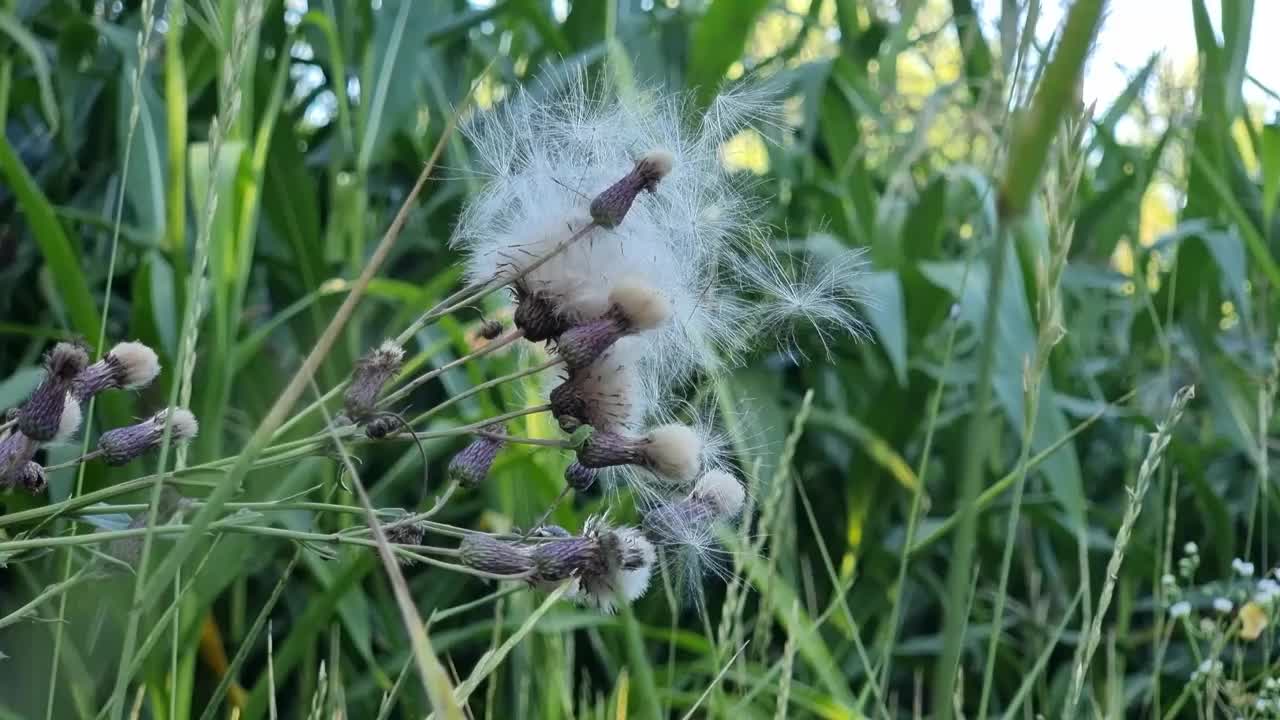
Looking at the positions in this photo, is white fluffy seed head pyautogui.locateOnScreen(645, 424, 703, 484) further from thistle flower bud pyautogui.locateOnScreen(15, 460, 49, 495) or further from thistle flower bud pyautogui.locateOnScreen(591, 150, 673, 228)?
thistle flower bud pyautogui.locateOnScreen(15, 460, 49, 495)

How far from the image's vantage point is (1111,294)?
8.54 feet

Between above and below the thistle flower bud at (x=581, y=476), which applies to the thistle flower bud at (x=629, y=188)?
above

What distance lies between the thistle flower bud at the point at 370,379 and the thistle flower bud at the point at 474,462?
68mm

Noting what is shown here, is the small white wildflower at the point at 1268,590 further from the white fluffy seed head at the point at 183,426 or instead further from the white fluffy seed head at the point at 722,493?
the white fluffy seed head at the point at 183,426

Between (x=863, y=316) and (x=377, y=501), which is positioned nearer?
(x=377, y=501)

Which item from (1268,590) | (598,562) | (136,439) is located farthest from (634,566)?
(1268,590)

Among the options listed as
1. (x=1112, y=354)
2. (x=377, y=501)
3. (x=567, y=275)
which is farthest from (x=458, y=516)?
(x=1112, y=354)

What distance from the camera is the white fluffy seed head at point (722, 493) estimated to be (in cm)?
60

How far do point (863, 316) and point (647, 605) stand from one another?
505mm

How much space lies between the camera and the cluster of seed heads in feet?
1.69

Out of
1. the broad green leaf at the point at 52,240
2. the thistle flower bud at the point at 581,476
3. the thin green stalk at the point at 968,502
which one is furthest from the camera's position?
the broad green leaf at the point at 52,240

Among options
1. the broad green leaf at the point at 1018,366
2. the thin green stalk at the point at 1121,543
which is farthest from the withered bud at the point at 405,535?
the broad green leaf at the point at 1018,366

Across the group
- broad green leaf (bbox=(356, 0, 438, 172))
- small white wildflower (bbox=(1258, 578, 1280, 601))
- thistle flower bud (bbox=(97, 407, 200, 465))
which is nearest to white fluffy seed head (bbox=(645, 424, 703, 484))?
thistle flower bud (bbox=(97, 407, 200, 465))

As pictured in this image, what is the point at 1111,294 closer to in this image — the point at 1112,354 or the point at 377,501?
the point at 1112,354
